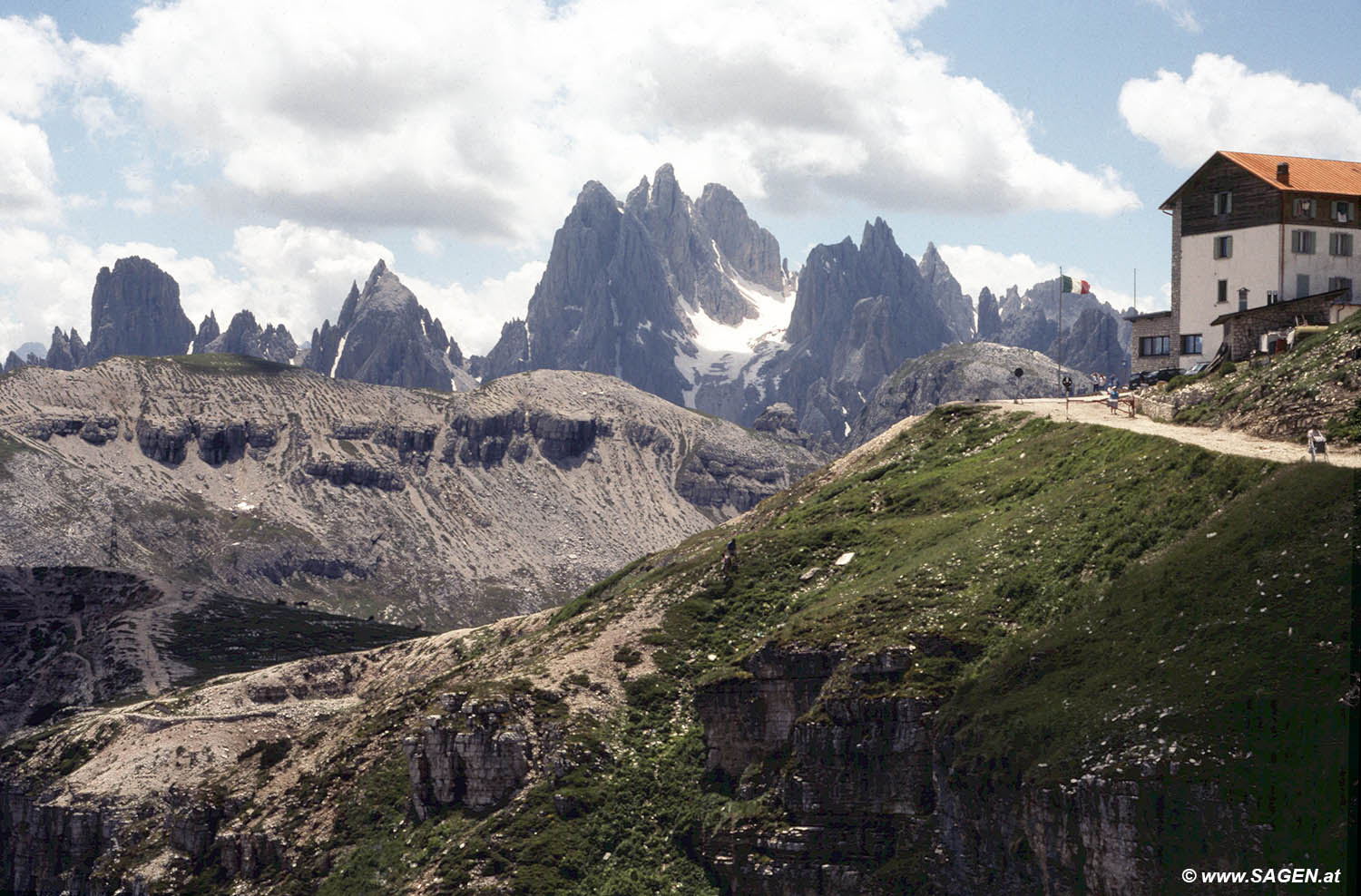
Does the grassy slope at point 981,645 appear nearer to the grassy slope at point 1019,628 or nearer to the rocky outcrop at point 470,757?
the grassy slope at point 1019,628

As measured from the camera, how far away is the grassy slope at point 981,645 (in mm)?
60719

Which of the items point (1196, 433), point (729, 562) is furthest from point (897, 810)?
point (729, 562)

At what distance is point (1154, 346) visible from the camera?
405ft

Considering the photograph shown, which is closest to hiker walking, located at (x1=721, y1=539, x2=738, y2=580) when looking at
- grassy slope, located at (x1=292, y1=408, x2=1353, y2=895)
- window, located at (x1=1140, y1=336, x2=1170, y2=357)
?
grassy slope, located at (x1=292, y1=408, x2=1353, y2=895)

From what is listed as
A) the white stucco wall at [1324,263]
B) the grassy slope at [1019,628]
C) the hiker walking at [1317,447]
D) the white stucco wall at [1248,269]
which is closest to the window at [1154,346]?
the white stucco wall at [1248,269]

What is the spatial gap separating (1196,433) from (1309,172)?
32.2 m

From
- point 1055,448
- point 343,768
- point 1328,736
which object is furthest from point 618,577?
point 1328,736

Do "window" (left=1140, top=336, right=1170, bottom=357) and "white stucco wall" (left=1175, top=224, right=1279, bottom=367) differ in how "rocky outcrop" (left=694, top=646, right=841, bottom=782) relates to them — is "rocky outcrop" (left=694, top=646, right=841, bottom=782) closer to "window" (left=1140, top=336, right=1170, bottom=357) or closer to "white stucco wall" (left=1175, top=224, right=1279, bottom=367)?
"white stucco wall" (left=1175, top=224, right=1279, bottom=367)

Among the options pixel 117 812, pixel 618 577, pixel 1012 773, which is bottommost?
pixel 117 812

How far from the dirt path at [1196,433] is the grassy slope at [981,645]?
1.70 meters

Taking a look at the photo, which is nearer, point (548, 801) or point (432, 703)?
point (548, 801)

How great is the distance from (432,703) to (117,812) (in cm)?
4944

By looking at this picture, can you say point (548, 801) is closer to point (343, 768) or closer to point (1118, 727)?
point (343, 768)

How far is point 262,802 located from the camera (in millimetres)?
113750
